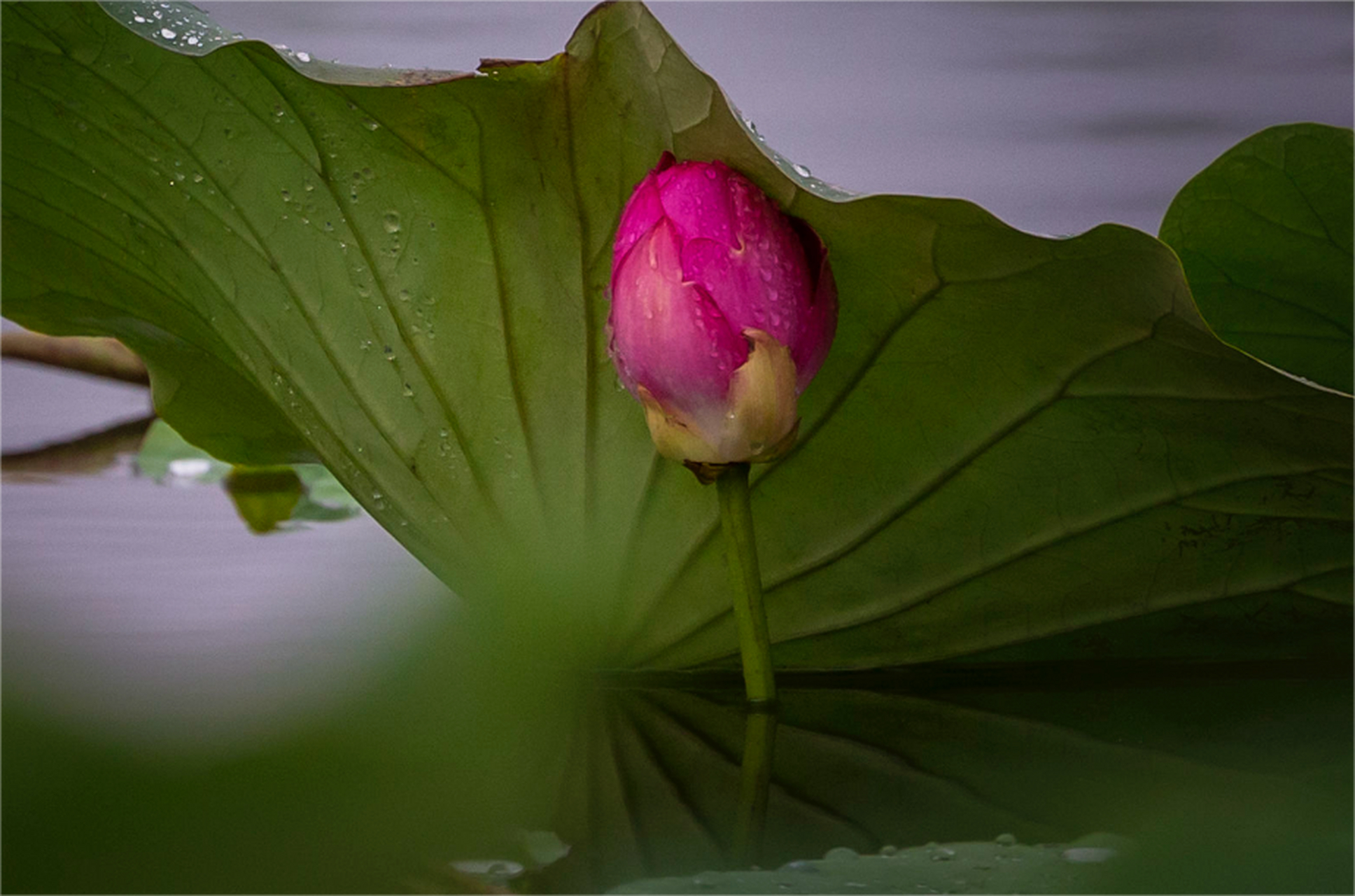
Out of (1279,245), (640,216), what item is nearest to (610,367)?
(640,216)

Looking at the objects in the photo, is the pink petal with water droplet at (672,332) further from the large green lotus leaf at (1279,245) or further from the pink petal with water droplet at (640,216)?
the large green lotus leaf at (1279,245)

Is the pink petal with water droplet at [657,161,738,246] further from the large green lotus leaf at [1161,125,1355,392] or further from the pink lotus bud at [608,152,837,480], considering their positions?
the large green lotus leaf at [1161,125,1355,392]

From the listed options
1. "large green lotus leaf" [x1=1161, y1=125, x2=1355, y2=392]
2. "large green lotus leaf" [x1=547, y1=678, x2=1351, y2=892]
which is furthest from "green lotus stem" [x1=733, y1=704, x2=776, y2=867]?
"large green lotus leaf" [x1=1161, y1=125, x2=1355, y2=392]

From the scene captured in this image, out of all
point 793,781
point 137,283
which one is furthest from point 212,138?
point 793,781

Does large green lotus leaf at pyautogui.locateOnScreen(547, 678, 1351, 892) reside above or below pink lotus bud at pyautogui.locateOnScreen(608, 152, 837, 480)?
below

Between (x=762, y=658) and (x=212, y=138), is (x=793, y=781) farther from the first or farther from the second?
(x=212, y=138)

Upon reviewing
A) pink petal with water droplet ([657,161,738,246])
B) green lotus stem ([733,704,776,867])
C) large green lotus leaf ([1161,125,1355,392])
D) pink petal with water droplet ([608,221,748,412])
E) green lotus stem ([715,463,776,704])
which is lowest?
green lotus stem ([733,704,776,867])

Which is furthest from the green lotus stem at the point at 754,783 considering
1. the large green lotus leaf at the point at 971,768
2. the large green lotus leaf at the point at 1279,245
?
the large green lotus leaf at the point at 1279,245
